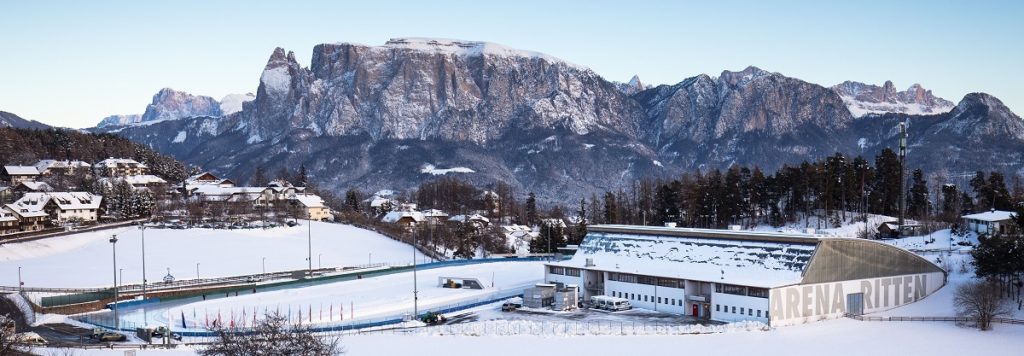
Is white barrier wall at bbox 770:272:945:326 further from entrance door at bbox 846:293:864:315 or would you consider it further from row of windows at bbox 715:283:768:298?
row of windows at bbox 715:283:768:298

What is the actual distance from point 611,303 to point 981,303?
20.6 meters

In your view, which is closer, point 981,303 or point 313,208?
point 981,303

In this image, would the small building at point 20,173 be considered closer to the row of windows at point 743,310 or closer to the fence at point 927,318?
the row of windows at point 743,310

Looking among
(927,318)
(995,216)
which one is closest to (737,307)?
(927,318)

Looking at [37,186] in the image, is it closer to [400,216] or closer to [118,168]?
[118,168]

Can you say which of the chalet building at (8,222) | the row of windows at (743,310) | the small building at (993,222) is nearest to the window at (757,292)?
the row of windows at (743,310)

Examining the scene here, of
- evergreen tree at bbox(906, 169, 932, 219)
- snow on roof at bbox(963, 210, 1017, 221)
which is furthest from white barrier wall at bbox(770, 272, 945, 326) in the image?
evergreen tree at bbox(906, 169, 932, 219)

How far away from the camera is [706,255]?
54.5 meters

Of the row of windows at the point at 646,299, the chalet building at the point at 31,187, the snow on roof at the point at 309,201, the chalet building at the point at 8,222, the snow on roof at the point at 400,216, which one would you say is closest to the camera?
the row of windows at the point at 646,299

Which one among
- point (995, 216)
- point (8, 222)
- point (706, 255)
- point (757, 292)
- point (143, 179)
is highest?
point (143, 179)

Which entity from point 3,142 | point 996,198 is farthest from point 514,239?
point 3,142

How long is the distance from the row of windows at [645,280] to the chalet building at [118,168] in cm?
8559

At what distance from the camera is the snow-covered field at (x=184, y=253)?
229 ft

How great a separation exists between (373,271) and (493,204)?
61.1 m
